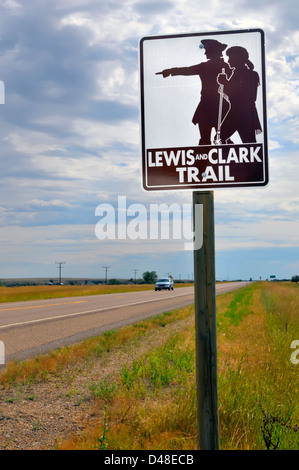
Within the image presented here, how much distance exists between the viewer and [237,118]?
9.52 feet

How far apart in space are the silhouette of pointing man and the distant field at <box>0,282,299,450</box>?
7.64 feet

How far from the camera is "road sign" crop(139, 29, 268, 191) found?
291 cm

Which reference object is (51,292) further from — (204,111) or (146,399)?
(204,111)

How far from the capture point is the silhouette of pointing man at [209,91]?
2922 mm

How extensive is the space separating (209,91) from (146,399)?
150 inches

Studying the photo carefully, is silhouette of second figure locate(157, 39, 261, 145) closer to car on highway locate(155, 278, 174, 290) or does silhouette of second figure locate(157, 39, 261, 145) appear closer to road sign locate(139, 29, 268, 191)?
road sign locate(139, 29, 268, 191)

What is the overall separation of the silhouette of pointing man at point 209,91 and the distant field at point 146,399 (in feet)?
7.64

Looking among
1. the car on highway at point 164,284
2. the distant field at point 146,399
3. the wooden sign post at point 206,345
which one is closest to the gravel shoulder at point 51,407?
the distant field at point 146,399

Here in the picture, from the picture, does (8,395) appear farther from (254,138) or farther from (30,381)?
(254,138)

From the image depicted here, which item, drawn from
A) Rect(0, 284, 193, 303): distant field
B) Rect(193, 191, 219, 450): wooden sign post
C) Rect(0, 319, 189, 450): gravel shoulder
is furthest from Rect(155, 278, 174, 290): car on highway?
A: Rect(193, 191, 219, 450): wooden sign post

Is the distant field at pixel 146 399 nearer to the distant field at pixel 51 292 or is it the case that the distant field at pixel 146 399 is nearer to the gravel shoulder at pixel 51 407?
the gravel shoulder at pixel 51 407

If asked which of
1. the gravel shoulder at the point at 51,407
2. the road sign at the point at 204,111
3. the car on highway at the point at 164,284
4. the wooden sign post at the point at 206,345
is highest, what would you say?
the road sign at the point at 204,111

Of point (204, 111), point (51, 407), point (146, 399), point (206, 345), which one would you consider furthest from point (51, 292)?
point (204, 111)

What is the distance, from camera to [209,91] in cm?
294
